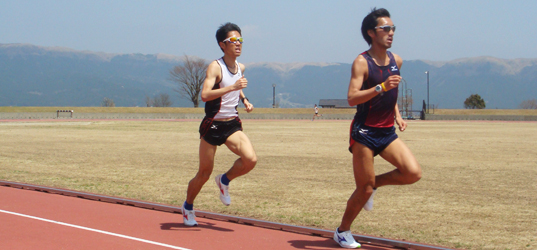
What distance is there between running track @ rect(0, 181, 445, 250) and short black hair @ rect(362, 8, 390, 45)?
6.71 ft

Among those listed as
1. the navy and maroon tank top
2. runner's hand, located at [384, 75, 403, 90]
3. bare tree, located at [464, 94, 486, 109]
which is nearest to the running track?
the navy and maroon tank top

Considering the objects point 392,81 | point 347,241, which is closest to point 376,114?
point 392,81

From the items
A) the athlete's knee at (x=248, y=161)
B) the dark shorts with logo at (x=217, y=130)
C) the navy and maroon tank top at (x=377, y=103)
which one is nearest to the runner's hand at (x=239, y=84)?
the dark shorts with logo at (x=217, y=130)

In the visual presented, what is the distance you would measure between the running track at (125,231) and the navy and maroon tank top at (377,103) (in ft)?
4.26

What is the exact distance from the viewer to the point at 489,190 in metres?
9.26

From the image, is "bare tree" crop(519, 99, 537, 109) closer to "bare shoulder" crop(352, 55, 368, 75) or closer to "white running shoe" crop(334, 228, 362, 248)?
"white running shoe" crop(334, 228, 362, 248)

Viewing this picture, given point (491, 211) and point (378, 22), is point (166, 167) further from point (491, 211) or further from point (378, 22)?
point (378, 22)

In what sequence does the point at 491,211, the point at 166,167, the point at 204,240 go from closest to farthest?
the point at 204,240 < the point at 491,211 < the point at 166,167

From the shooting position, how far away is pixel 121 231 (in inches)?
235

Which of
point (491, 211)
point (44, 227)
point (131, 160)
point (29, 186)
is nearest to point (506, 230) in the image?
point (491, 211)

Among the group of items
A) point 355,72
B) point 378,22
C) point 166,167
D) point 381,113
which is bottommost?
point 166,167

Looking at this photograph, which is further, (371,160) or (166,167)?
(166,167)

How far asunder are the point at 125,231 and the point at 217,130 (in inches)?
60.3

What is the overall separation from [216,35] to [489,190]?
5.81 meters
